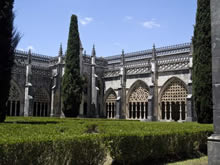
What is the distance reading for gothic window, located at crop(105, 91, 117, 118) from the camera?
108 ft

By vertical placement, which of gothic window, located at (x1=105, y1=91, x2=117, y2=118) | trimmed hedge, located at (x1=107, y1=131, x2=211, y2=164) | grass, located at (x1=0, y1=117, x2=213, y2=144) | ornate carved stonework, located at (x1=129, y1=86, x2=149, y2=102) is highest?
ornate carved stonework, located at (x1=129, y1=86, x2=149, y2=102)

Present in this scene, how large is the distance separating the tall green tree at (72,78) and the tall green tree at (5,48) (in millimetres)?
13251

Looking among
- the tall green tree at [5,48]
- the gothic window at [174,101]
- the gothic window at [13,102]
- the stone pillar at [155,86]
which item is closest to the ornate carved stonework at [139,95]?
the stone pillar at [155,86]

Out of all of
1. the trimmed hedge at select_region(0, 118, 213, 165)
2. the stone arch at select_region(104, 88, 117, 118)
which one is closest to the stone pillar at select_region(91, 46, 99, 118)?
the stone arch at select_region(104, 88, 117, 118)

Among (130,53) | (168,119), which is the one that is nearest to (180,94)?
(168,119)

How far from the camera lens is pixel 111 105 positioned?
33281mm

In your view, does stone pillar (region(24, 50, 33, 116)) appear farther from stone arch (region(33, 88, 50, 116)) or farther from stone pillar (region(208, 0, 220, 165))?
stone pillar (region(208, 0, 220, 165))

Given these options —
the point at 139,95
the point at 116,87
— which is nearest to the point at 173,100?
the point at 139,95

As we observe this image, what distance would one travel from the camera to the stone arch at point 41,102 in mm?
30719

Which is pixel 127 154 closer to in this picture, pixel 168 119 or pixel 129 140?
pixel 129 140

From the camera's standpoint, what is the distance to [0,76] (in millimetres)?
12836

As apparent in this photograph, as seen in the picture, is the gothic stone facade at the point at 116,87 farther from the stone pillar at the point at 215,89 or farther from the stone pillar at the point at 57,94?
the stone pillar at the point at 215,89

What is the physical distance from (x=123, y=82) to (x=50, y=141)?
25848mm

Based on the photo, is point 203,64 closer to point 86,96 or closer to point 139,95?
point 139,95
